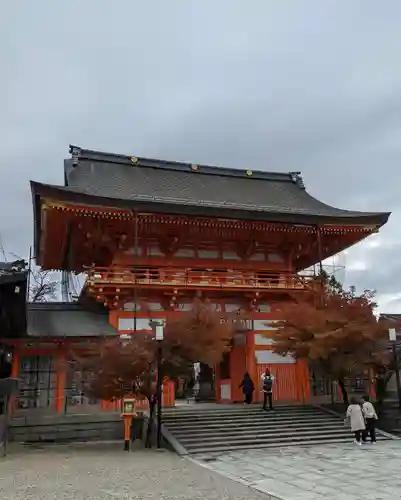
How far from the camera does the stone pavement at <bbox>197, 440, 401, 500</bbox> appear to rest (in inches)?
355

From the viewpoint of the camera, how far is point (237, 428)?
55.5ft

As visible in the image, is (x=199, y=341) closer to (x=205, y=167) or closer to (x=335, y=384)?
(x=335, y=384)

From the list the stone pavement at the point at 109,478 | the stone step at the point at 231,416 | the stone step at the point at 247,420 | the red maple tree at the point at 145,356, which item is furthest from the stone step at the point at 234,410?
the stone pavement at the point at 109,478

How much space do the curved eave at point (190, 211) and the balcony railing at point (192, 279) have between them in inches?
103

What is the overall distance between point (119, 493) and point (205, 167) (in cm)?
2265

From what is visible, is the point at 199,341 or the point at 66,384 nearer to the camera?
the point at 199,341

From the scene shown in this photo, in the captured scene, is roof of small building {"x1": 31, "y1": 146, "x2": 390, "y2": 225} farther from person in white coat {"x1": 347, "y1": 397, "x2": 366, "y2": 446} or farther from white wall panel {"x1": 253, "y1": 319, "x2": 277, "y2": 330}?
person in white coat {"x1": 347, "y1": 397, "x2": 366, "y2": 446}

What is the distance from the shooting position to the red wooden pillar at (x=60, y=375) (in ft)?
62.6

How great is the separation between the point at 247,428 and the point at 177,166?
16.2 metres

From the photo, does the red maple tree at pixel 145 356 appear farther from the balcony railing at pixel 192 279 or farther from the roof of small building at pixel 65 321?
the balcony railing at pixel 192 279

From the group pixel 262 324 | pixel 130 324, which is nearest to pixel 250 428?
pixel 262 324

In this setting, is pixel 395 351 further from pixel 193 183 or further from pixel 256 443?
pixel 193 183

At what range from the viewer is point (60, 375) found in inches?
765

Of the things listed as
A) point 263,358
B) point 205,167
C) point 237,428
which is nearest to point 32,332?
point 237,428
